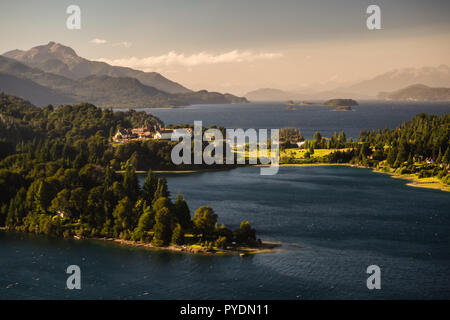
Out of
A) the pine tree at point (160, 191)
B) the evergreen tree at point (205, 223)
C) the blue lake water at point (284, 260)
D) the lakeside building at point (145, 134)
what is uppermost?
the lakeside building at point (145, 134)

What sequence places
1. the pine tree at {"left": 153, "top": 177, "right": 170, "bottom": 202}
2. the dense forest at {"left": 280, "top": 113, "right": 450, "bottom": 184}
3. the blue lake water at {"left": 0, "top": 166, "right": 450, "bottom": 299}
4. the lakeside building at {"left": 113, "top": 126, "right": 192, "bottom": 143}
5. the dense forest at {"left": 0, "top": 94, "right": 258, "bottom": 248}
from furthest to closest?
the lakeside building at {"left": 113, "top": 126, "right": 192, "bottom": 143}
the dense forest at {"left": 280, "top": 113, "right": 450, "bottom": 184}
the pine tree at {"left": 153, "top": 177, "right": 170, "bottom": 202}
the dense forest at {"left": 0, "top": 94, "right": 258, "bottom": 248}
the blue lake water at {"left": 0, "top": 166, "right": 450, "bottom": 299}

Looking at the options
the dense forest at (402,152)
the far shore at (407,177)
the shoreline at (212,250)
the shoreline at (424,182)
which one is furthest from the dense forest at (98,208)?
the dense forest at (402,152)

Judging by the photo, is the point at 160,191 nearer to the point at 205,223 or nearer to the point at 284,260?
the point at 205,223

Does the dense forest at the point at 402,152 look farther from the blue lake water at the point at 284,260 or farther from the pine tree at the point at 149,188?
the pine tree at the point at 149,188

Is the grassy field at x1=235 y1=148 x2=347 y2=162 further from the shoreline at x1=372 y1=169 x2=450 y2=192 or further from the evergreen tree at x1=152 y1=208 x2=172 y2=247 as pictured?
the evergreen tree at x1=152 y1=208 x2=172 y2=247

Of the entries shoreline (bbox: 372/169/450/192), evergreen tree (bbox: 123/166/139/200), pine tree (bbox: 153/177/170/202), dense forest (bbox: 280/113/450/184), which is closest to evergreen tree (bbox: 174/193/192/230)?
pine tree (bbox: 153/177/170/202)

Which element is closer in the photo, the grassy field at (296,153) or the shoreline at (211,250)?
the shoreline at (211,250)

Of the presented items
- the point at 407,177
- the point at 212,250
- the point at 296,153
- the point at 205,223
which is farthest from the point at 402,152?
the point at 212,250
